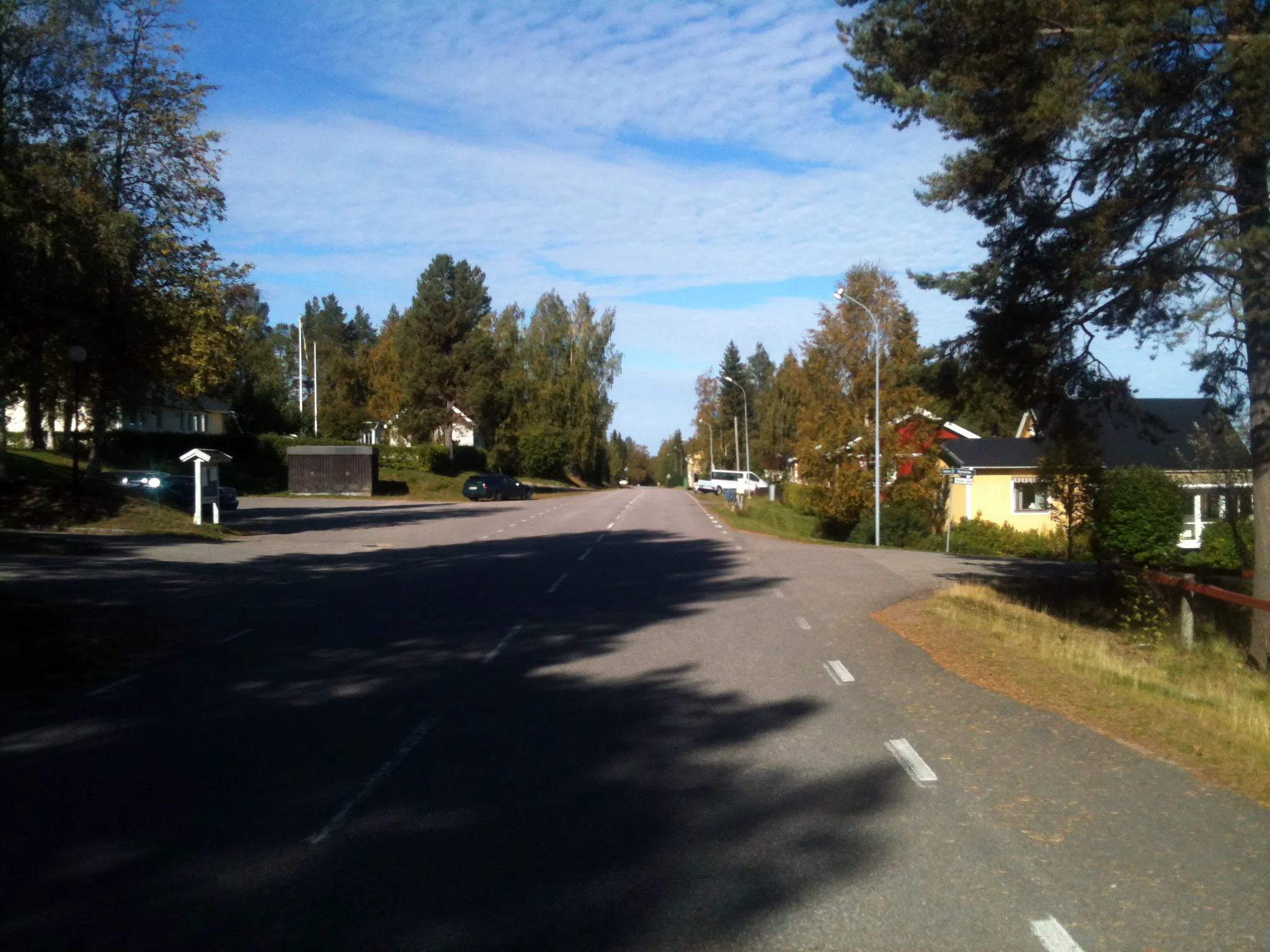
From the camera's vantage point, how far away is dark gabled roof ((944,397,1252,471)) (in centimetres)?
2970

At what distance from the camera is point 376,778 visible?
7145 millimetres

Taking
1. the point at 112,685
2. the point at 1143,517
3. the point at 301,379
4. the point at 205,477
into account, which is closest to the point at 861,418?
the point at 1143,517

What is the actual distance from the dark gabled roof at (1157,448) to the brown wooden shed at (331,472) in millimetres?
30863

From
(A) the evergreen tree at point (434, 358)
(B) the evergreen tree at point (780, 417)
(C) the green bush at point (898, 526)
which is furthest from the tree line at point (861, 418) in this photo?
(A) the evergreen tree at point (434, 358)

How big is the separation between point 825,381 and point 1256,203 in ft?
107

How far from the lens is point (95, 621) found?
1312cm

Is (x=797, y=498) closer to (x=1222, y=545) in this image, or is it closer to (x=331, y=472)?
(x=1222, y=545)

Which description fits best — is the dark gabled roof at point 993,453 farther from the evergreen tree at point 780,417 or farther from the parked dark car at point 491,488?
the parked dark car at point 491,488

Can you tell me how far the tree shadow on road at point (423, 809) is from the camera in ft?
16.3

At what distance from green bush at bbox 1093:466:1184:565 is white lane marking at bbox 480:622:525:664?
21946mm

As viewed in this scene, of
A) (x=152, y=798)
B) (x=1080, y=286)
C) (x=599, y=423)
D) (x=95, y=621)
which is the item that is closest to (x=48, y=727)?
(x=152, y=798)

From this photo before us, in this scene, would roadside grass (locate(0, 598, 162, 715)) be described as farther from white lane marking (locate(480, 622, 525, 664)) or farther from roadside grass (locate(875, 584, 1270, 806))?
roadside grass (locate(875, 584, 1270, 806))

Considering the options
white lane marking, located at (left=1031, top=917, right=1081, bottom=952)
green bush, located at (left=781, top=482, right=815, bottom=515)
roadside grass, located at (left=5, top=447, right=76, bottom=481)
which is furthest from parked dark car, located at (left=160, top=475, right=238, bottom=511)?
white lane marking, located at (left=1031, top=917, right=1081, bottom=952)

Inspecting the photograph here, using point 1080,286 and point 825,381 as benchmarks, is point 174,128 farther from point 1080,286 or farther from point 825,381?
point 1080,286
